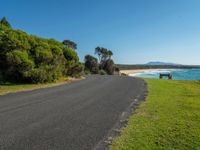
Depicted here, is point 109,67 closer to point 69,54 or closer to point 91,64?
point 91,64

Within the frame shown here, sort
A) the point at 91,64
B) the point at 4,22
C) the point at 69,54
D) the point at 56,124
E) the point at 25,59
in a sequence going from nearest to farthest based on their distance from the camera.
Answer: the point at 56,124 < the point at 25,59 < the point at 4,22 < the point at 69,54 < the point at 91,64

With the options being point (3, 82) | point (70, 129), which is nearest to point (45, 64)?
point (3, 82)

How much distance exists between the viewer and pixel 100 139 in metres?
5.07

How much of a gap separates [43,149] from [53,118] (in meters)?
2.58

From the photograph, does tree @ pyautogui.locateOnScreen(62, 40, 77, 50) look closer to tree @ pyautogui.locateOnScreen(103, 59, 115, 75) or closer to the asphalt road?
tree @ pyautogui.locateOnScreen(103, 59, 115, 75)

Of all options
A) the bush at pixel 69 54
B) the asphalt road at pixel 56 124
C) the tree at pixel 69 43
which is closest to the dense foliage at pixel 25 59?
the bush at pixel 69 54

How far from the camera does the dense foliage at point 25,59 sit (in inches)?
679

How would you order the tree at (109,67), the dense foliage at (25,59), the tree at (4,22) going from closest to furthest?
the dense foliage at (25,59), the tree at (4,22), the tree at (109,67)

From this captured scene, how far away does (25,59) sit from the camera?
17.4 metres

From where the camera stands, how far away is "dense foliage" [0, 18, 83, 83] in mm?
17250

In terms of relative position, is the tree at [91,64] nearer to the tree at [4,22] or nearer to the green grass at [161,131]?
the tree at [4,22]

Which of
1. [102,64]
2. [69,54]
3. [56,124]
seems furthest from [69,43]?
[56,124]

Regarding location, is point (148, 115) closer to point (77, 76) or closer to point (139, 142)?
point (139, 142)

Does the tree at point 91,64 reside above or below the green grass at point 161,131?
above
